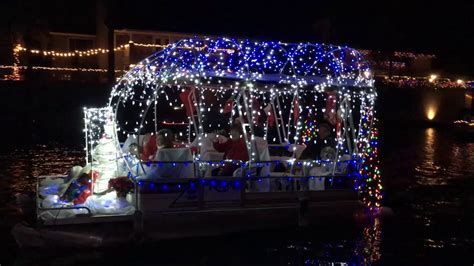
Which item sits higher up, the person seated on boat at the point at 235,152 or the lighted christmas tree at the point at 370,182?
the person seated on boat at the point at 235,152

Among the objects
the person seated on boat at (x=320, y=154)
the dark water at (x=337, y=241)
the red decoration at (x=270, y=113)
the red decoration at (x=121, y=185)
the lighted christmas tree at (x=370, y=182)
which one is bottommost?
the dark water at (x=337, y=241)

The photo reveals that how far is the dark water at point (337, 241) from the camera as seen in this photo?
9.69 metres

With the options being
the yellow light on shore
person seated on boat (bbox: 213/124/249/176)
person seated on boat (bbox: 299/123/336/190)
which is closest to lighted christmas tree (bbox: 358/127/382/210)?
person seated on boat (bbox: 299/123/336/190)

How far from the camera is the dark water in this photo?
31.8 ft

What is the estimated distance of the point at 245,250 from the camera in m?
10.4

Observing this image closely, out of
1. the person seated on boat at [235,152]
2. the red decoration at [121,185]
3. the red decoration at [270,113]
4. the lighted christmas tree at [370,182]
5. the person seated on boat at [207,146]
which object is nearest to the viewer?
the red decoration at [121,185]

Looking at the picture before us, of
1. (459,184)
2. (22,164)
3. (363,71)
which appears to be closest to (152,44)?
(22,164)

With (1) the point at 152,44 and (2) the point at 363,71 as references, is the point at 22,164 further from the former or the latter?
(1) the point at 152,44

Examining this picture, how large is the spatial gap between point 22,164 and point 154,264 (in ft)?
38.4

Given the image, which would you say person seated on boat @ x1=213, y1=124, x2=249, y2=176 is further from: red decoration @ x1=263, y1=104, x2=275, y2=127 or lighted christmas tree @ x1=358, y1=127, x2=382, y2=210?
A: lighted christmas tree @ x1=358, y1=127, x2=382, y2=210

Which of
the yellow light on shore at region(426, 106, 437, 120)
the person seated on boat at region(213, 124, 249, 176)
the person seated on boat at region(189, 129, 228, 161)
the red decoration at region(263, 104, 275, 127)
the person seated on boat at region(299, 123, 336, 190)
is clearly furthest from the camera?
the yellow light on shore at region(426, 106, 437, 120)

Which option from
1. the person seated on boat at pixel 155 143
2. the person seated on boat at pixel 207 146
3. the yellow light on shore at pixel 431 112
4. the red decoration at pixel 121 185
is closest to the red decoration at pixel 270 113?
the person seated on boat at pixel 207 146

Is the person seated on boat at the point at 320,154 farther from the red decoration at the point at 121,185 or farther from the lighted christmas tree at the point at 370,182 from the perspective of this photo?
the red decoration at the point at 121,185

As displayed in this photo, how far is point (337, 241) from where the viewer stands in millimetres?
11203
